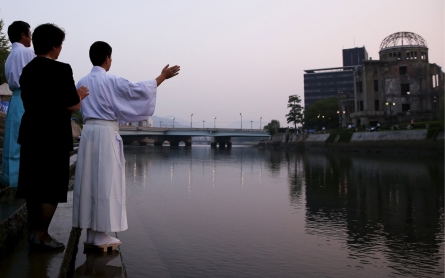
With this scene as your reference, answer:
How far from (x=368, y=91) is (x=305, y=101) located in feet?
288

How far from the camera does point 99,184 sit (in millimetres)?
4121

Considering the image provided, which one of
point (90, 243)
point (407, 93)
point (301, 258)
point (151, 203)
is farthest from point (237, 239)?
point (407, 93)

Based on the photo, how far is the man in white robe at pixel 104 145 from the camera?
13.5 ft

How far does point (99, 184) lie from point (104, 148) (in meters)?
0.33

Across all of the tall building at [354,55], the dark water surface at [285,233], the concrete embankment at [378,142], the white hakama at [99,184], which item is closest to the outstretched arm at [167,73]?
the white hakama at [99,184]

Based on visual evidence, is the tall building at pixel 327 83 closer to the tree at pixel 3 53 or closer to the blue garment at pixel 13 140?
the tree at pixel 3 53

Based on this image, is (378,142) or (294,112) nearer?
(378,142)

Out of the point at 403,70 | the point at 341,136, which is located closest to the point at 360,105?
the point at 403,70

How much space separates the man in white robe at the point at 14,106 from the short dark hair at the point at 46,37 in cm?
140

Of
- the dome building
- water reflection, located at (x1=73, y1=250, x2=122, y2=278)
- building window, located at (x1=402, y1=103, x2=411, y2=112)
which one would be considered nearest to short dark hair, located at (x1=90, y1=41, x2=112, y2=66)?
water reflection, located at (x1=73, y1=250, x2=122, y2=278)

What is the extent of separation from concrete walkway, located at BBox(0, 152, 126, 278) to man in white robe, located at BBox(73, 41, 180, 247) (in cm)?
20

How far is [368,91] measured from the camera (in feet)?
239

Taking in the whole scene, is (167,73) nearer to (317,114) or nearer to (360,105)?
(360,105)

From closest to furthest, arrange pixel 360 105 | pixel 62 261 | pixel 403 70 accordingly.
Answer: pixel 62 261 → pixel 403 70 → pixel 360 105
